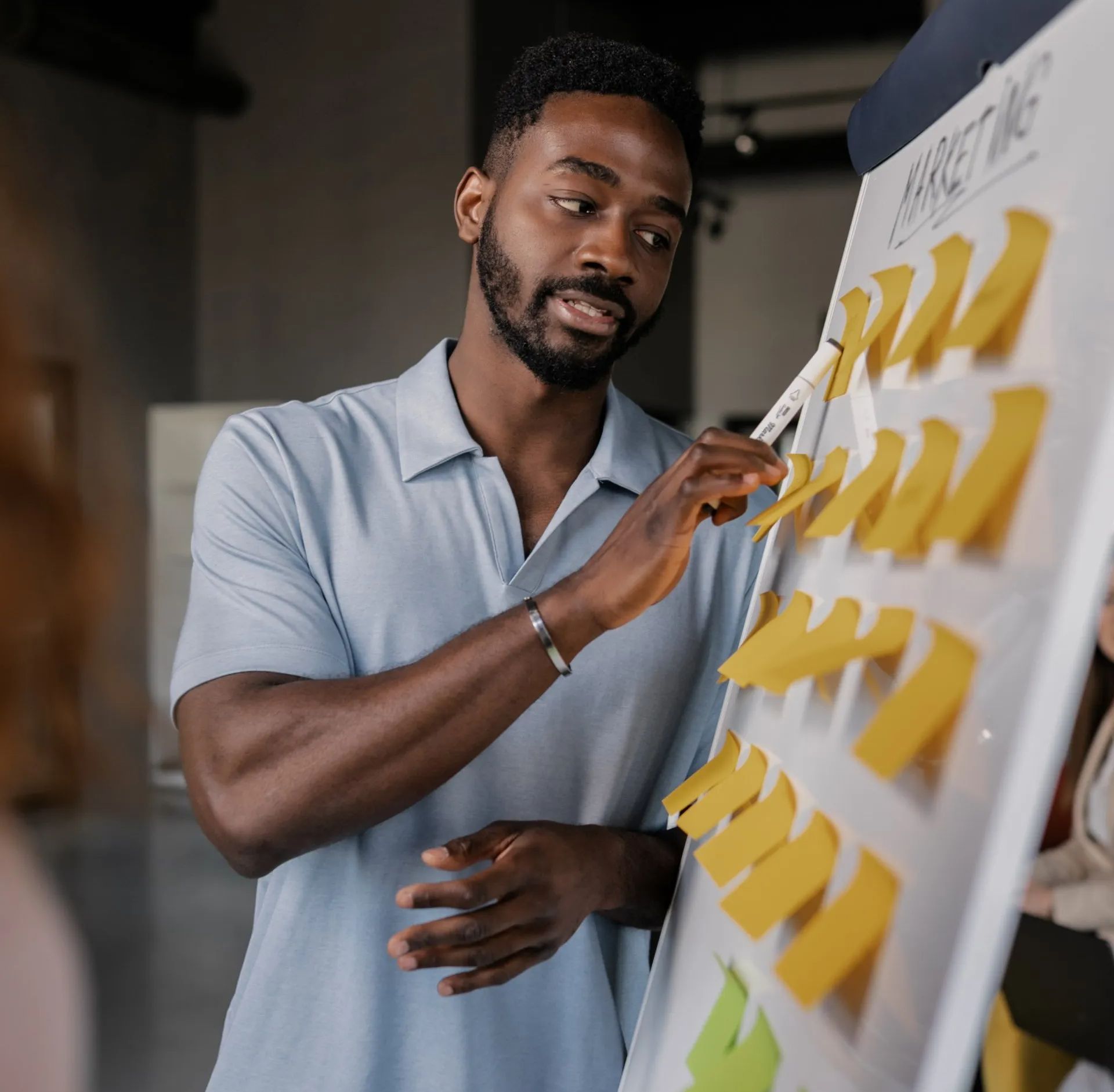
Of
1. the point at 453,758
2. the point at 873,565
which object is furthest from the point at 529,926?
the point at 873,565

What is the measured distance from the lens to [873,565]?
0.76 metres

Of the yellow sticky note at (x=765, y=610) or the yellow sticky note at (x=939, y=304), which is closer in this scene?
the yellow sticky note at (x=939, y=304)

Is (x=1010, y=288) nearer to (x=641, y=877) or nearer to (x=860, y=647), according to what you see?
(x=860, y=647)

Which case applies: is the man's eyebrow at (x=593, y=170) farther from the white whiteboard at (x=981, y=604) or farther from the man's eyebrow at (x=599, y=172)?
the white whiteboard at (x=981, y=604)

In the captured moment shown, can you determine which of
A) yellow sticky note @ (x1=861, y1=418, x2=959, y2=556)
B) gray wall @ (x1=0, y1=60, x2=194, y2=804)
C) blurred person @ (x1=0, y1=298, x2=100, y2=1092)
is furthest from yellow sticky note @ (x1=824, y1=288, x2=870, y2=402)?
gray wall @ (x1=0, y1=60, x2=194, y2=804)

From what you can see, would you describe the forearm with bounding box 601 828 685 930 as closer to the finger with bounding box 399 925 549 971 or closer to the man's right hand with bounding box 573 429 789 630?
the finger with bounding box 399 925 549 971

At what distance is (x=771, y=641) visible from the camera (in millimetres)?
821

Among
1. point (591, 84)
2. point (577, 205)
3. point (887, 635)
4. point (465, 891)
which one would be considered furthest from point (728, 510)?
point (591, 84)

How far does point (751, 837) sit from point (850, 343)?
0.38 metres

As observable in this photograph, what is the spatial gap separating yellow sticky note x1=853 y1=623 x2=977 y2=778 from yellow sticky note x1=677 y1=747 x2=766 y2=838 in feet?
0.81

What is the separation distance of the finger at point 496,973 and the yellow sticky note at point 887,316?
55cm

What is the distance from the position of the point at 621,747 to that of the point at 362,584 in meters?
0.31

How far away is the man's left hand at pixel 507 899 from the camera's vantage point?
0.97 meters

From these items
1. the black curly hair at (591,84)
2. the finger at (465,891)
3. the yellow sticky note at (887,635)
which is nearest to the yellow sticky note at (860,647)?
the yellow sticky note at (887,635)
